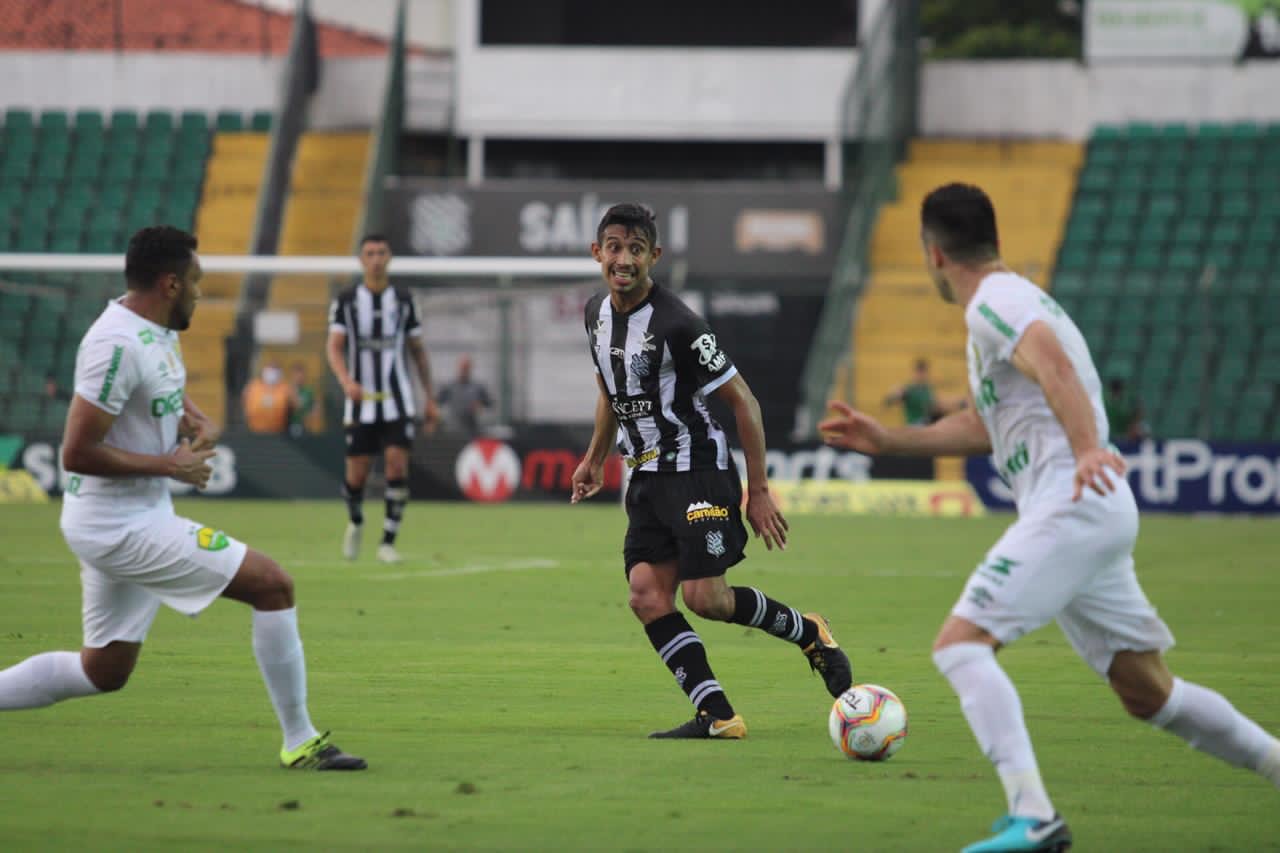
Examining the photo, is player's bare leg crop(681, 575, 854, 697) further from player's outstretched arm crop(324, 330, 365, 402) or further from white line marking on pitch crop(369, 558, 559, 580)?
player's outstretched arm crop(324, 330, 365, 402)

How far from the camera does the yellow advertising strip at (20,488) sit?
27.3m

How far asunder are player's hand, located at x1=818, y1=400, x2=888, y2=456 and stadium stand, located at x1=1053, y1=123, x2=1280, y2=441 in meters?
21.6

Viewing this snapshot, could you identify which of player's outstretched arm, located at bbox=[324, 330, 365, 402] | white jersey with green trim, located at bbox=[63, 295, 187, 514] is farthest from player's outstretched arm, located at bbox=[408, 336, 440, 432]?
white jersey with green trim, located at bbox=[63, 295, 187, 514]

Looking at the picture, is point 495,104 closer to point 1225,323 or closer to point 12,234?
point 12,234

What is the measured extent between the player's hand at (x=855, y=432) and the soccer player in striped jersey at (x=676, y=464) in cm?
201

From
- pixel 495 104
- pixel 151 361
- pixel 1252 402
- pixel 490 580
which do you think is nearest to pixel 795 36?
pixel 495 104

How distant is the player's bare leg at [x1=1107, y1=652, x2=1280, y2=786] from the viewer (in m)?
6.23

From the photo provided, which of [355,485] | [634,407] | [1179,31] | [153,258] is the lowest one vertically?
[355,485]

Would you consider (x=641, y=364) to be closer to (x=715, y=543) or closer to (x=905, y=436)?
(x=715, y=543)

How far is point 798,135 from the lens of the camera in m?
35.7

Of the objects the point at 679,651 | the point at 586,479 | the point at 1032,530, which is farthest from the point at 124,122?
the point at 1032,530

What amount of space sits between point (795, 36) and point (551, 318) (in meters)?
9.38

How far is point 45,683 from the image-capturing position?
7363mm

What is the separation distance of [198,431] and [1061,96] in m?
30.9
